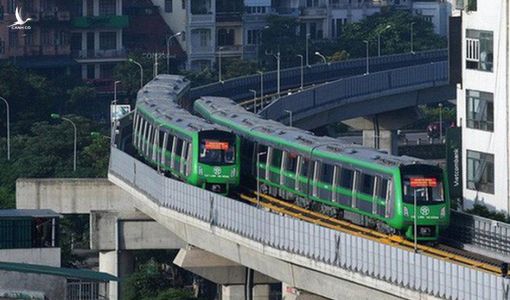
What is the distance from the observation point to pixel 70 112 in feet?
534

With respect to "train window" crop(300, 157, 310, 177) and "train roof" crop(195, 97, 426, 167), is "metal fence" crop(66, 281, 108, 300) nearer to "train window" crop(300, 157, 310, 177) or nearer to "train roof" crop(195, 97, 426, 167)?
"train window" crop(300, 157, 310, 177)

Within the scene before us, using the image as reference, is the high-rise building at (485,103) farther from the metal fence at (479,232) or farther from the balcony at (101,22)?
the balcony at (101,22)

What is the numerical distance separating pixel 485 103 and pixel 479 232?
17.3m

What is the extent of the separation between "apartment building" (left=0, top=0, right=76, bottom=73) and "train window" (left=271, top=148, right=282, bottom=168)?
84.5 m

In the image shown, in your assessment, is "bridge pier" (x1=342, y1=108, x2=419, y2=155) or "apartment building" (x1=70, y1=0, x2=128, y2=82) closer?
"bridge pier" (x1=342, y1=108, x2=419, y2=155)

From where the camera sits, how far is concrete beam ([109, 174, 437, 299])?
226 feet

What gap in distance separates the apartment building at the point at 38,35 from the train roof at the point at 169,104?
42.2 metres

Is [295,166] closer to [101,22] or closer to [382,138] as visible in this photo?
[382,138]

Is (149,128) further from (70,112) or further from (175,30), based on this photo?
(175,30)

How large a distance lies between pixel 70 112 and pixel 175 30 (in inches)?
1000

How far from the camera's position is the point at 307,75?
15400 cm

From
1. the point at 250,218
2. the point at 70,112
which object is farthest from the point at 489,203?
the point at 70,112

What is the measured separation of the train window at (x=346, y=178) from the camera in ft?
263

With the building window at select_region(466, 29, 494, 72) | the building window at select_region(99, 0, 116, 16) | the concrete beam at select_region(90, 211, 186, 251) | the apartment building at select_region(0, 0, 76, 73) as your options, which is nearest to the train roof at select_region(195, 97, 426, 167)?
the concrete beam at select_region(90, 211, 186, 251)
